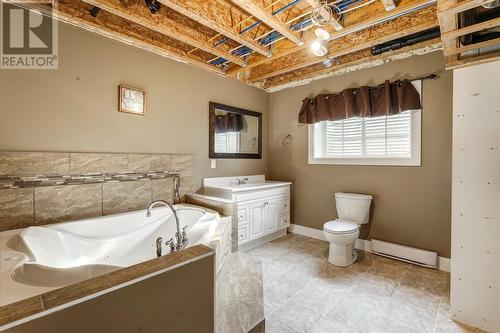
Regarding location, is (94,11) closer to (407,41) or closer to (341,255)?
(407,41)

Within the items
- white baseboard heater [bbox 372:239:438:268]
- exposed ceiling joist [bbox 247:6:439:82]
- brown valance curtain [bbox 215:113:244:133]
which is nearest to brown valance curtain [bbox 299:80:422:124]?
exposed ceiling joist [bbox 247:6:439:82]

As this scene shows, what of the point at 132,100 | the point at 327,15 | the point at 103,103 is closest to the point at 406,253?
the point at 327,15

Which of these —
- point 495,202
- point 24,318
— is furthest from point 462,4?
point 24,318

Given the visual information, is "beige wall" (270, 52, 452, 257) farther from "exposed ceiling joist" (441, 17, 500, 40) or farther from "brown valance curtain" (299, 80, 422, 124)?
"exposed ceiling joist" (441, 17, 500, 40)

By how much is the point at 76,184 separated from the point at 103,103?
828 mm

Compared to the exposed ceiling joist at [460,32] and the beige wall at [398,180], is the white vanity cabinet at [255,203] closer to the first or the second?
the beige wall at [398,180]

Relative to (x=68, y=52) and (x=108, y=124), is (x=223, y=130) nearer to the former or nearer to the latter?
(x=108, y=124)

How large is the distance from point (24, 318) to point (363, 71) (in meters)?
3.54

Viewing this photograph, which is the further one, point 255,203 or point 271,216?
point 271,216

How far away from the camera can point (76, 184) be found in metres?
2.18

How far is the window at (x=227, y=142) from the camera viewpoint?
133 inches

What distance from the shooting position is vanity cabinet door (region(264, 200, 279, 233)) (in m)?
3.26

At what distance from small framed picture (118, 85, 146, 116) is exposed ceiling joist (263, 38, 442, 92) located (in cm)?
204

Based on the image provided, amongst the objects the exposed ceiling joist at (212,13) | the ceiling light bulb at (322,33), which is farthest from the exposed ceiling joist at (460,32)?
the exposed ceiling joist at (212,13)
